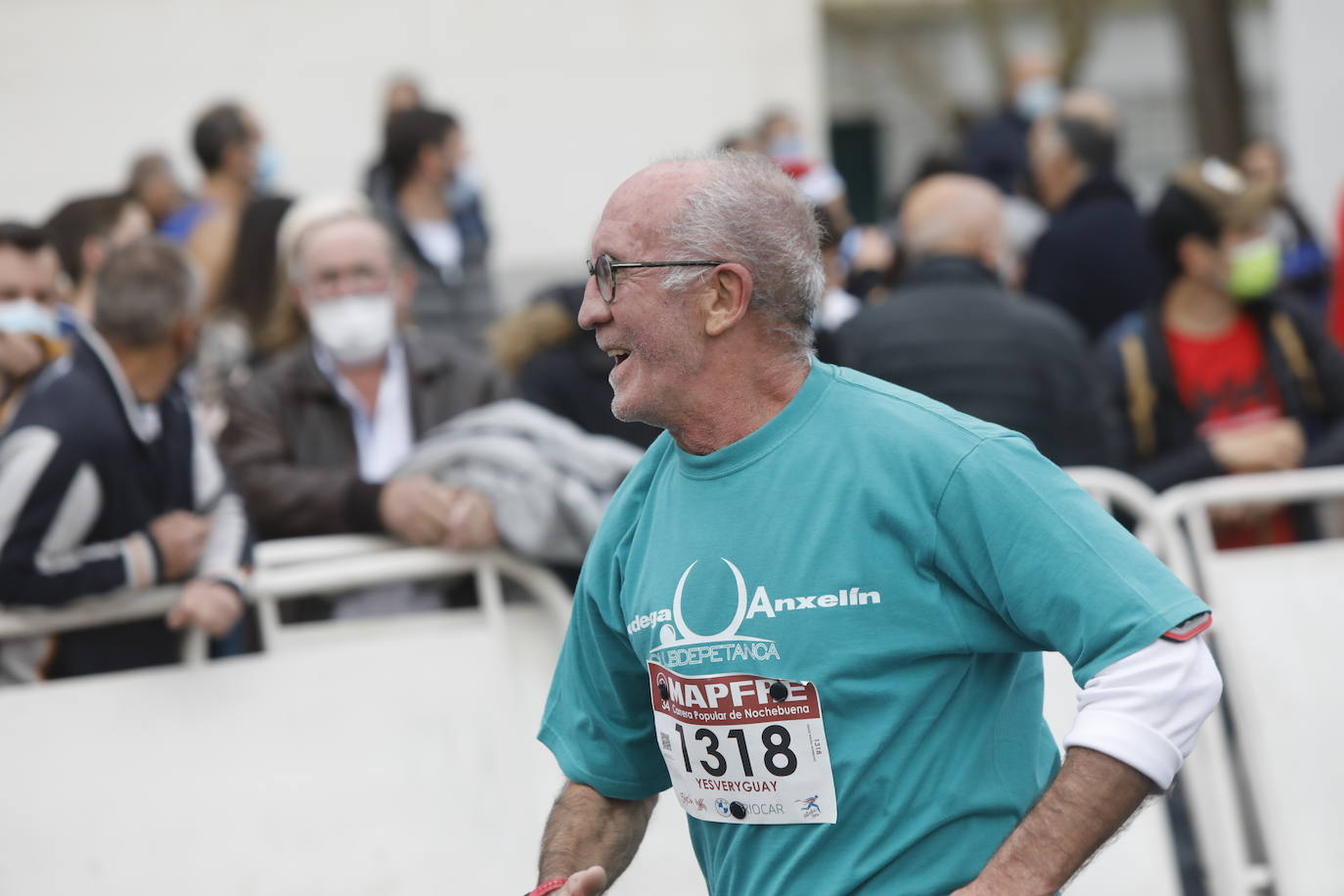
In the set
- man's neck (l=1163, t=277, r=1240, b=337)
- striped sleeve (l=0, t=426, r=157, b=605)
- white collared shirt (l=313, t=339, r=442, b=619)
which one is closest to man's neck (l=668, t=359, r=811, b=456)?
striped sleeve (l=0, t=426, r=157, b=605)

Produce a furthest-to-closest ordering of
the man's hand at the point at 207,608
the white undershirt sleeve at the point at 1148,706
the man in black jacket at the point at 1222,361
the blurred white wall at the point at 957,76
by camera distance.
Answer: the blurred white wall at the point at 957,76
the man in black jacket at the point at 1222,361
the man's hand at the point at 207,608
the white undershirt sleeve at the point at 1148,706

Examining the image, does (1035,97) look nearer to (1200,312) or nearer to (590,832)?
(1200,312)

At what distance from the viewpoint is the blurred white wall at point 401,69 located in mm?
14180

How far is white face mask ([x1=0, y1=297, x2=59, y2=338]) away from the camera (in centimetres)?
509

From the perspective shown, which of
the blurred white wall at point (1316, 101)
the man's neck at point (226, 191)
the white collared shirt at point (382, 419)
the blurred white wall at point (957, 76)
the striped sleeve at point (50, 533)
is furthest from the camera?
the blurred white wall at point (957, 76)

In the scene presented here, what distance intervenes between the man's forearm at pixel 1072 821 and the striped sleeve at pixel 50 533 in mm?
2635

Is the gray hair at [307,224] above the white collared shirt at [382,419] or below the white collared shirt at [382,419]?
above

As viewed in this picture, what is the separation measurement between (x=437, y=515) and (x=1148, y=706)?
8.71 feet

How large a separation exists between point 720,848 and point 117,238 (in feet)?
14.6

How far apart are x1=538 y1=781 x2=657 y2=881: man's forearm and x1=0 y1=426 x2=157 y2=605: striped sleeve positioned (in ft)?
5.76

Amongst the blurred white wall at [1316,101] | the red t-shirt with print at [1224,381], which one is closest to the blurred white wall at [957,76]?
the blurred white wall at [1316,101]

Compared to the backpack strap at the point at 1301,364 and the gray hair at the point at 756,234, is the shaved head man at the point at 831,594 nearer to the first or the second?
the gray hair at the point at 756,234

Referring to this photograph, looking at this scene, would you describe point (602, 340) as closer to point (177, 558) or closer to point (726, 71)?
point (177, 558)

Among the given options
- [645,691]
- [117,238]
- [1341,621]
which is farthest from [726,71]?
[645,691]
